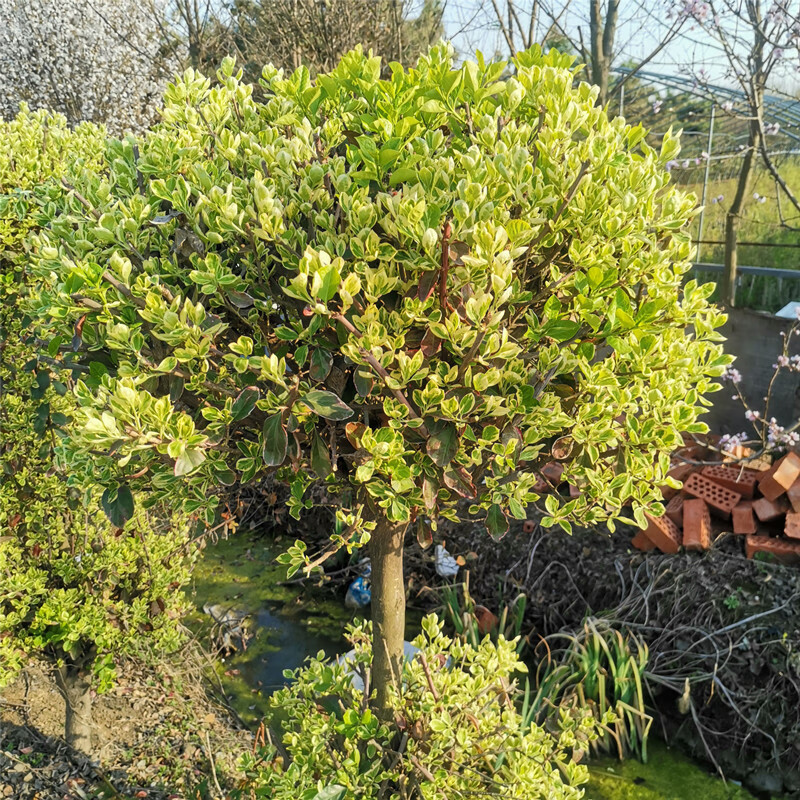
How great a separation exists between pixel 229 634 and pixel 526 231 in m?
3.61

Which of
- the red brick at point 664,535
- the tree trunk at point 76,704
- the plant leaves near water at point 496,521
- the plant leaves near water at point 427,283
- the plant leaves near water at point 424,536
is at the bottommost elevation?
the tree trunk at point 76,704

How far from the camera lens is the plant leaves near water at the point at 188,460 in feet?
3.73

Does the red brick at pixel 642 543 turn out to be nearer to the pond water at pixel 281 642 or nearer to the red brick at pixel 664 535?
the red brick at pixel 664 535

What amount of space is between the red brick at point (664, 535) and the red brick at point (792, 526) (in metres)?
0.56

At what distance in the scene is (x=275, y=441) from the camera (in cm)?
121

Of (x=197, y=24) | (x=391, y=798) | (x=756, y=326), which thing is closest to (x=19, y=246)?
(x=391, y=798)

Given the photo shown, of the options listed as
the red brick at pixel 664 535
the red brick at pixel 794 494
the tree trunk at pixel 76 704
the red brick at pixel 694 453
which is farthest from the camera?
the red brick at pixel 694 453

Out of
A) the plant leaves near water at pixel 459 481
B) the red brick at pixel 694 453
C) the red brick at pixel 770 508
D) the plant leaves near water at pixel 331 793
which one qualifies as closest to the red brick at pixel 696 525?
the red brick at pixel 770 508

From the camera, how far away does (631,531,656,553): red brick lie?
3875 millimetres

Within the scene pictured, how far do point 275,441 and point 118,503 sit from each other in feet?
1.73

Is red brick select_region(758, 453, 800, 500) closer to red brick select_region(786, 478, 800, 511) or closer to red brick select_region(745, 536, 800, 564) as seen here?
red brick select_region(786, 478, 800, 511)

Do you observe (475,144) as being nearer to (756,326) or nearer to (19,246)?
(19,246)

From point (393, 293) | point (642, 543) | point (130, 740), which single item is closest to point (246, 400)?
point (393, 293)

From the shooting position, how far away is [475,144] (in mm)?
1309
